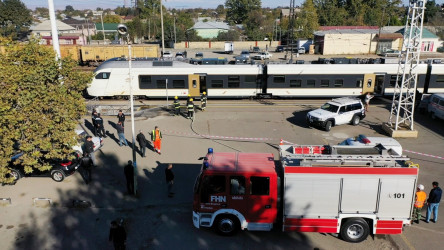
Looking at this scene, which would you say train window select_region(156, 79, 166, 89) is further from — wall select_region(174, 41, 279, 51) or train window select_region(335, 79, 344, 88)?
wall select_region(174, 41, 279, 51)

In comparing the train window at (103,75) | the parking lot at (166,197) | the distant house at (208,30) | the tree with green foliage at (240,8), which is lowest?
the parking lot at (166,197)

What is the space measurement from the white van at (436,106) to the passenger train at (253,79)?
4625 millimetres

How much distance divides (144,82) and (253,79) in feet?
29.3

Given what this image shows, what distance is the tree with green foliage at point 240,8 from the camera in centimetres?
10988

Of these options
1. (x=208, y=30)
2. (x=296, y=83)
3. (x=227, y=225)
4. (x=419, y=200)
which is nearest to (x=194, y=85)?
(x=296, y=83)

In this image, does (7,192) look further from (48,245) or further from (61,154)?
(48,245)

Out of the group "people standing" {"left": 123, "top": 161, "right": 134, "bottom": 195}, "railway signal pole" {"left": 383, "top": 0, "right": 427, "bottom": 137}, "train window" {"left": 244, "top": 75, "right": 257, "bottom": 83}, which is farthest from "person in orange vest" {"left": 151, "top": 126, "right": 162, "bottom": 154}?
"railway signal pole" {"left": 383, "top": 0, "right": 427, "bottom": 137}

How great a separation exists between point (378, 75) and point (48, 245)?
26.3 m

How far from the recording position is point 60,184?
1424cm

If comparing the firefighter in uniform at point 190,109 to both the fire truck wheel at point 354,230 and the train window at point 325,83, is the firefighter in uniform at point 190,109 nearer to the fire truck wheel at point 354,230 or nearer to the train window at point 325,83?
the train window at point 325,83

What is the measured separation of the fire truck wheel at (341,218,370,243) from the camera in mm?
10055

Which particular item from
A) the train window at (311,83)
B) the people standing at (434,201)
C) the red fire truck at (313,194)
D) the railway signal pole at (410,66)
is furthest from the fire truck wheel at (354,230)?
the train window at (311,83)

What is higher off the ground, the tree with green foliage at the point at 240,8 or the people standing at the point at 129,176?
the tree with green foliage at the point at 240,8

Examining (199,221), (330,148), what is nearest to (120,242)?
(199,221)
